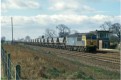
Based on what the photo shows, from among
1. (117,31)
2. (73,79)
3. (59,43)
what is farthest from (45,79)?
(117,31)

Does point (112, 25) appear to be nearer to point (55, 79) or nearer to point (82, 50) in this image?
point (82, 50)

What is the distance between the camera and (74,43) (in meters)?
49.0

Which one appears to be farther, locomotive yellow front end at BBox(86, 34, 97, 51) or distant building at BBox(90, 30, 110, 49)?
distant building at BBox(90, 30, 110, 49)

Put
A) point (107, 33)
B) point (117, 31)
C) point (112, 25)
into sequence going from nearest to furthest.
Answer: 1. point (107, 33)
2. point (117, 31)
3. point (112, 25)

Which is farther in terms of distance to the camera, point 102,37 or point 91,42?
point 102,37

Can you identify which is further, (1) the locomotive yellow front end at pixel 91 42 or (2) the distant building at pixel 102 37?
(2) the distant building at pixel 102 37

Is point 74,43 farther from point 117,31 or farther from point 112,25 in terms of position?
point 112,25

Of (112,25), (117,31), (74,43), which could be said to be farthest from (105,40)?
(112,25)

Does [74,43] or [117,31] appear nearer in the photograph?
[74,43]

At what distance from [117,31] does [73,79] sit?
94.9 meters

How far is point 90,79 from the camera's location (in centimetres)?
1253

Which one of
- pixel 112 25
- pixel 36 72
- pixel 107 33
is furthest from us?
pixel 112 25

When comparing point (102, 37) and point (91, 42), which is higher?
point (102, 37)

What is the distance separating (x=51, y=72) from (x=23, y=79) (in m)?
2.54
